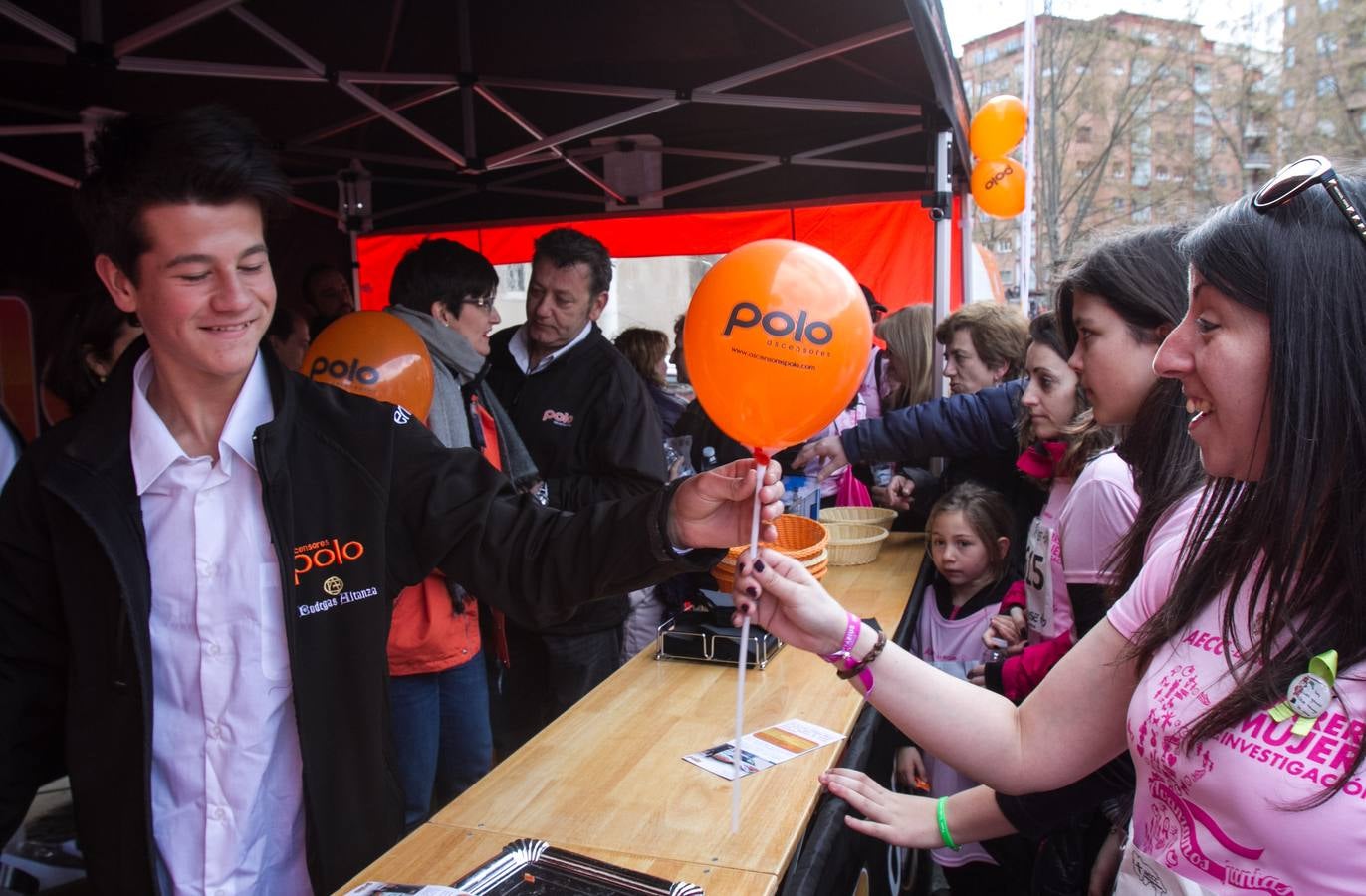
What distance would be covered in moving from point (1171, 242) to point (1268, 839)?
4.19 ft

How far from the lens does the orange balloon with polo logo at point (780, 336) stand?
1508mm

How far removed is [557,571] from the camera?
1606 millimetres

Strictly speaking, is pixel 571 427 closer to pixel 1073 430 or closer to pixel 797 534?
pixel 797 534

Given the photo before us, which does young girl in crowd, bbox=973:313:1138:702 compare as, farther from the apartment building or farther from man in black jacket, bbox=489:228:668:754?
the apartment building

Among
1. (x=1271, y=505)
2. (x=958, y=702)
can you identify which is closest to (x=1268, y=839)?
(x=1271, y=505)

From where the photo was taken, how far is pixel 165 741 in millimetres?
1437

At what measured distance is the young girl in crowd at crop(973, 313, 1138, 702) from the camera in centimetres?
208

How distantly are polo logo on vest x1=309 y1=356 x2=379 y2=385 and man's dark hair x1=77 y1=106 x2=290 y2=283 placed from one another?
0.81m

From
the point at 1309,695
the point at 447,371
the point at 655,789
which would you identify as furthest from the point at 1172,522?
the point at 447,371

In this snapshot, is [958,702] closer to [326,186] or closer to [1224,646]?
[1224,646]

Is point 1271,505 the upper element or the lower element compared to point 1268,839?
upper

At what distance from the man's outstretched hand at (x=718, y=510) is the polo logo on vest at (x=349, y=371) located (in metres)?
1.07

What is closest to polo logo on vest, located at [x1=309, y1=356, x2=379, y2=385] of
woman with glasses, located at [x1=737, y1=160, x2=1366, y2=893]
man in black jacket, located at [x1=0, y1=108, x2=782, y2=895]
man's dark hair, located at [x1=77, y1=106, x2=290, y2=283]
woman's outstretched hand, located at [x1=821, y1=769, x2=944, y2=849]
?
man in black jacket, located at [x1=0, y1=108, x2=782, y2=895]

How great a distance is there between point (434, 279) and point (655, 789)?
1755 millimetres
